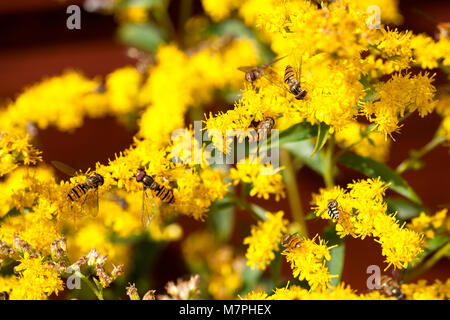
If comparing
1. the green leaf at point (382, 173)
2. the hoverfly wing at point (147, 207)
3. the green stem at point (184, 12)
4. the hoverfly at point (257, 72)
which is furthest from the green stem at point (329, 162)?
the green stem at point (184, 12)

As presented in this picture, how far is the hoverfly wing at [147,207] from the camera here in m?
0.60

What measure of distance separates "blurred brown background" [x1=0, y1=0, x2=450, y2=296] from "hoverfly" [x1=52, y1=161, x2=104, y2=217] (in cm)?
56

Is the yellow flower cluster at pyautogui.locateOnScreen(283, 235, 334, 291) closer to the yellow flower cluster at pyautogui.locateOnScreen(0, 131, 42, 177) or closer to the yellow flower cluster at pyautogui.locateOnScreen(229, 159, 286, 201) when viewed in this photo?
the yellow flower cluster at pyautogui.locateOnScreen(229, 159, 286, 201)

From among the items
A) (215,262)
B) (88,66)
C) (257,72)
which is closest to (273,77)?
(257,72)

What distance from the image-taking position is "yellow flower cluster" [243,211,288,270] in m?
0.65

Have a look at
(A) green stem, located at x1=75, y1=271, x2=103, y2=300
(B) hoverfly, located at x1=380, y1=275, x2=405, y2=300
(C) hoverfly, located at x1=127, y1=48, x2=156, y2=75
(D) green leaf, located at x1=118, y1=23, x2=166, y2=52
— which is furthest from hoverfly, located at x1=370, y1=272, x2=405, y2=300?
(D) green leaf, located at x1=118, y1=23, x2=166, y2=52

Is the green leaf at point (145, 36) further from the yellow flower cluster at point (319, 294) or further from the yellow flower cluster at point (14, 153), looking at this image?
the yellow flower cluster at point (319, 294)

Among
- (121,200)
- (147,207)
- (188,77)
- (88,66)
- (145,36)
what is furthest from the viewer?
(88,66)

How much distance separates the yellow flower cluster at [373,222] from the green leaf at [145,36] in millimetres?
755

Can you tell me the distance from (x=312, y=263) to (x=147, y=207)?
0.71 feet

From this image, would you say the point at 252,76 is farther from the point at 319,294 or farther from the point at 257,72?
the point at 319,294

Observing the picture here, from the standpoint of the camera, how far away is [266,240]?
25.7 inches

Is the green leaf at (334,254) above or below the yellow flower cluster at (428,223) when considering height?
below
